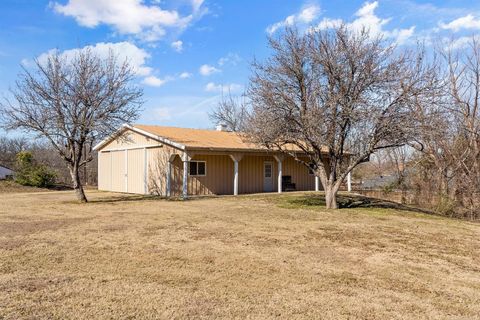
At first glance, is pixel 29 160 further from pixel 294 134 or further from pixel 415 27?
pixel 415 27

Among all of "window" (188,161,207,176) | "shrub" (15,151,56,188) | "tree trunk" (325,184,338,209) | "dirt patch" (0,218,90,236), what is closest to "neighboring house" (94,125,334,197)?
"window" (188,161,207,176)

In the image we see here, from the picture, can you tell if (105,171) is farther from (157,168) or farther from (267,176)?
(267,176)

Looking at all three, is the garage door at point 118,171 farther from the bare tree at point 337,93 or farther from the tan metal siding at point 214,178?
the bare tree at point 337,93

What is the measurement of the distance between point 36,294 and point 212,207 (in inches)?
392

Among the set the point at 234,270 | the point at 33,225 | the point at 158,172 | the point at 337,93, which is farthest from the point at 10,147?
the point at 234,270

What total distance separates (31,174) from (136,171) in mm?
8277

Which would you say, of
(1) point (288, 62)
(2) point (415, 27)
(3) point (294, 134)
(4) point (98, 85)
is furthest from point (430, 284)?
(2) point (415, 27)

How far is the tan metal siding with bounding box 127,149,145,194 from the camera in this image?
2089cm

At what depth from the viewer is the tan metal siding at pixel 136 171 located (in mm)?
20891

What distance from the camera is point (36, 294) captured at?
4.45m

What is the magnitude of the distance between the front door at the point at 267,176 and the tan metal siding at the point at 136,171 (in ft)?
22.4

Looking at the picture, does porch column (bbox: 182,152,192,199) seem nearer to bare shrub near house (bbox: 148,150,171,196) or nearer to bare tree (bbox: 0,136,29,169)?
bare shrub near house (bbox: 148,150,171,196)

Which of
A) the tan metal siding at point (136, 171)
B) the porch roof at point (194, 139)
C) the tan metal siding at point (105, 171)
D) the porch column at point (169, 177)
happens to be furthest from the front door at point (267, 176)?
the tan metal siding at point (105, 171)

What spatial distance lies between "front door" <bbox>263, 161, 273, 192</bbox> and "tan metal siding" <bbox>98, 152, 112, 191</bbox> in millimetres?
9435
